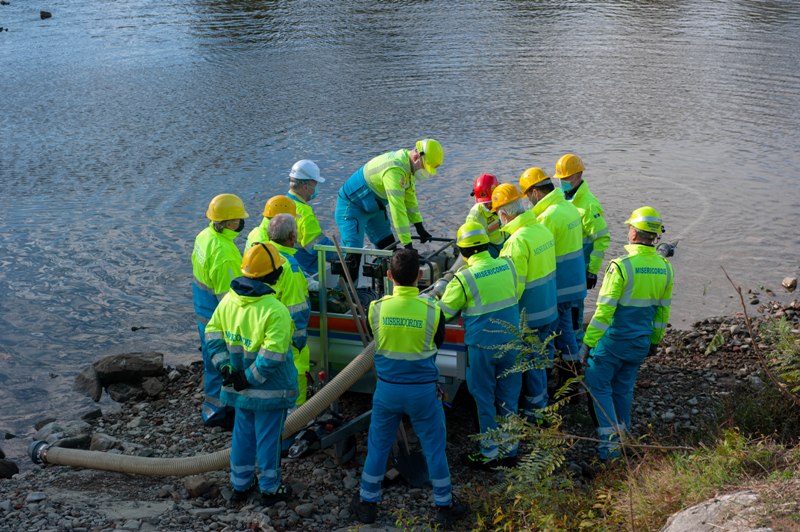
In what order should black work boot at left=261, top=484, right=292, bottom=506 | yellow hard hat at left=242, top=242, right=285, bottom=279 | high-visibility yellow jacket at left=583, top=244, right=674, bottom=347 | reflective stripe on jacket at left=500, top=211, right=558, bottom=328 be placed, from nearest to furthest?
yellow hard hat at left=242, top=242, right=285, bottom=279
black work boot at left=261, top=484, right=292, bottom=506
high-visibility yellow jacket at left=583, top=244, right=674, bottom=347
reflective stripe on jacket at left=500, top=211, right=558, bottom=328

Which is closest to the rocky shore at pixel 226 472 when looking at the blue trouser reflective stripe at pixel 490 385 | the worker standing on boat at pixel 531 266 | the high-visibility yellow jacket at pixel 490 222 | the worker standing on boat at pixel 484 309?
the blue trouser reflective stripe at pixel 490 385

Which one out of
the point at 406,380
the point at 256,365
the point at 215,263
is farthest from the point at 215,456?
the point at 406,380

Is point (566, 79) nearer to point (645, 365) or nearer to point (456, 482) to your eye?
point (645, 365)

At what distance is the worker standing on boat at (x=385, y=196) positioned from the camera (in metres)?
8.42

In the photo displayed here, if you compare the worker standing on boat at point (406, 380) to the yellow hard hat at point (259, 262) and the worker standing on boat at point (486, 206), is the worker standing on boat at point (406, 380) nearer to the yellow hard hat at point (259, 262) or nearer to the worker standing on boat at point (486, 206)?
the yellow hard hat at point (259, 262)

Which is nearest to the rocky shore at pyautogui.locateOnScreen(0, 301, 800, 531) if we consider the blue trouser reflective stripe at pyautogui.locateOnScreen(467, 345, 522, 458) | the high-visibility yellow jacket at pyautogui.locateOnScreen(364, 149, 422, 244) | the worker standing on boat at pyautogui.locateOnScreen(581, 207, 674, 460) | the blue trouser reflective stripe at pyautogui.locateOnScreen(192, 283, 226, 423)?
the blue trouser reflective stripe at pyautogui.locateOnScreen(192, 283, 226, 423)

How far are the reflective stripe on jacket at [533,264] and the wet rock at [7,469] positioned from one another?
177 inches

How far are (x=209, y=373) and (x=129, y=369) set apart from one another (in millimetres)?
1962

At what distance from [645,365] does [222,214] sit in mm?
4527

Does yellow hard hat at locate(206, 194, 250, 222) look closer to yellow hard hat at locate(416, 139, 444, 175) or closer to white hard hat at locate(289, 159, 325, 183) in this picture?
white hard hat at locate(289, 159, 325, 183)

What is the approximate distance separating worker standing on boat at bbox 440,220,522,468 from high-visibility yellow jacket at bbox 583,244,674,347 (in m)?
0.67

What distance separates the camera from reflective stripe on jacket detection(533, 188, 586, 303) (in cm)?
774

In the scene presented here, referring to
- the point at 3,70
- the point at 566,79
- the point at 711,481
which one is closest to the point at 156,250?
the point at 711,481

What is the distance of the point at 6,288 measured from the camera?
11609 mm
